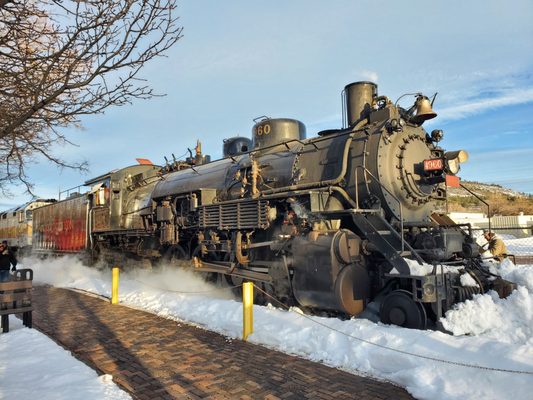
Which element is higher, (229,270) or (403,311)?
(229,270)

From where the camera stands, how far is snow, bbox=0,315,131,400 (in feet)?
13.4

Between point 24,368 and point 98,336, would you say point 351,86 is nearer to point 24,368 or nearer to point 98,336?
point 98,336

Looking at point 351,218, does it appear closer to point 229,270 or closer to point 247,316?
point 247,316

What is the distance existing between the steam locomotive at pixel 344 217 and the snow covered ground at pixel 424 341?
0.46 m

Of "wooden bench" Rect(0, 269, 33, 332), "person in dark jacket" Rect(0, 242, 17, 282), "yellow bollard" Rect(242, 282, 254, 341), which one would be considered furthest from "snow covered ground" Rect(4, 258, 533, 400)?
"person in dark jacket" Rect(0, 242, 17, 282)

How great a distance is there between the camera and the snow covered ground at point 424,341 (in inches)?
157

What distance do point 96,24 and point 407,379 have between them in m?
4.29

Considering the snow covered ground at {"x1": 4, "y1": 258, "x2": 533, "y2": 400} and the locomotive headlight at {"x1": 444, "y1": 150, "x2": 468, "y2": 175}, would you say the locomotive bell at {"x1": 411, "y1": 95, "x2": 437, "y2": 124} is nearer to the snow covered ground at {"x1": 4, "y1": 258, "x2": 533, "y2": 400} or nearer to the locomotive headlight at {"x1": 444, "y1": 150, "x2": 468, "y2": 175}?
the locomotive headlight at {"x1": 444, "y1": 150, "x2": 468, "y2": 175}

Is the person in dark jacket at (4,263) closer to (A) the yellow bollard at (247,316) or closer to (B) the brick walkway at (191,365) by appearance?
(B) the brick walkway at (191,365)

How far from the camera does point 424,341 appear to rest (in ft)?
16.0

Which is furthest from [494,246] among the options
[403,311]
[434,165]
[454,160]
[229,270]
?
[229,270]

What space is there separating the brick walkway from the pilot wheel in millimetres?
1564

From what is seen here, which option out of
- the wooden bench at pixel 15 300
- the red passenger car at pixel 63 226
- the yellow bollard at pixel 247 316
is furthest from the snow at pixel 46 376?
the red passenger car at pixel 63 226

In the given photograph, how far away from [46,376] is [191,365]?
60.0 inches
